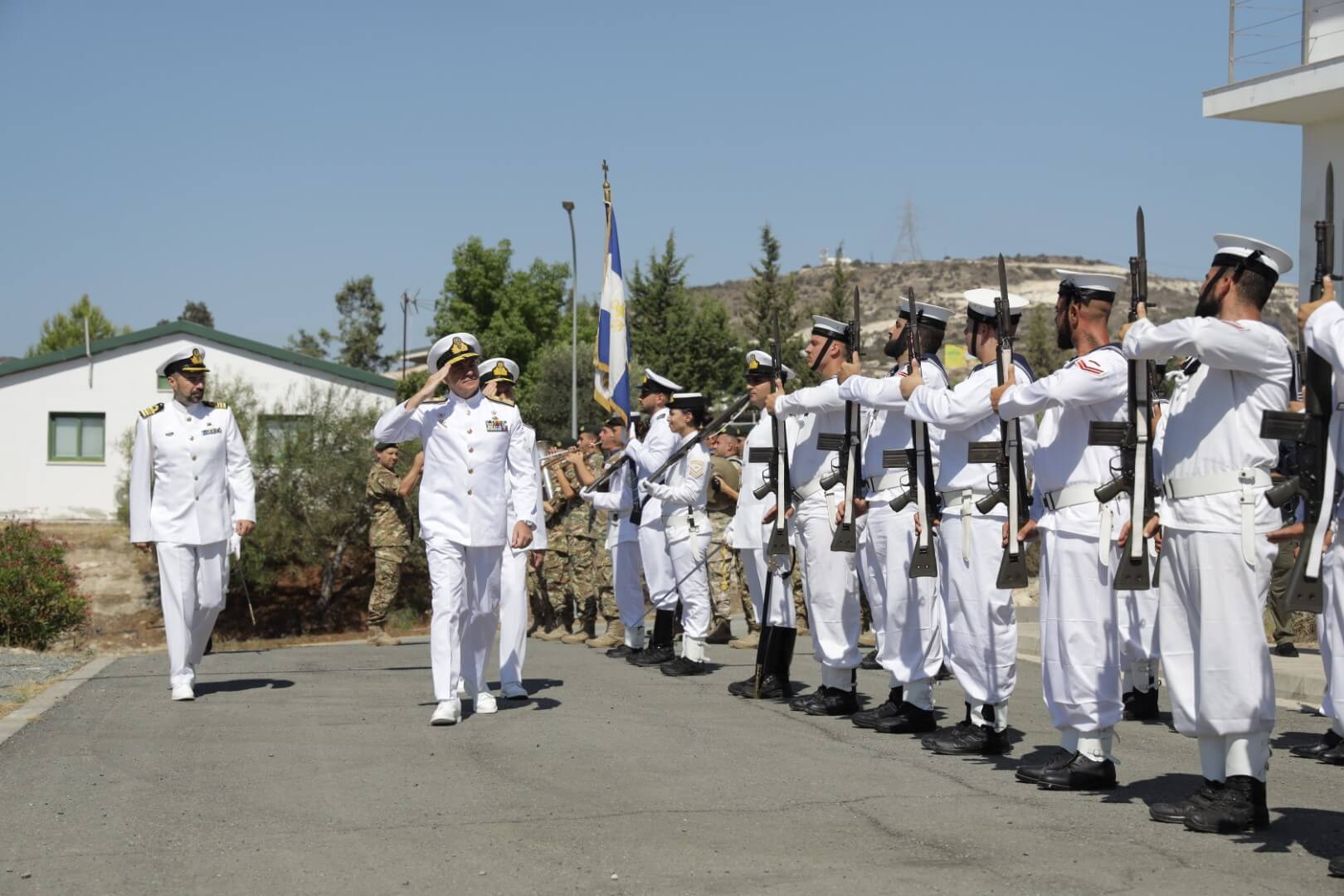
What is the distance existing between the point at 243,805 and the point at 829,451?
4.63 m

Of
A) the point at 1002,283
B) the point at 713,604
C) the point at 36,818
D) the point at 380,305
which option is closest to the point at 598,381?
the point at 713,604

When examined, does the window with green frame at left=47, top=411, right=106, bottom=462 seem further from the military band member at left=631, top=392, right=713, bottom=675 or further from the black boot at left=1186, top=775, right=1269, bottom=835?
the black boot at left=1186, top=775, right=1269, bottom=835

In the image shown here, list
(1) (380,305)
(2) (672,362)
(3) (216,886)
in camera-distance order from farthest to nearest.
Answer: (1) (380,305) < (2) (672,362) < (3) (216,886)

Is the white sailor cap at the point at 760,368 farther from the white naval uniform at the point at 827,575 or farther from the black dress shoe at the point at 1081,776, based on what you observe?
the black dress shoe at the point at 1081,776

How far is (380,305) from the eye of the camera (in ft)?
312

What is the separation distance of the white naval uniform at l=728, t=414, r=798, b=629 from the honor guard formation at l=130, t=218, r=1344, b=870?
0.03m

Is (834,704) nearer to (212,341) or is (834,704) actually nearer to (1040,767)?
(1040,767)

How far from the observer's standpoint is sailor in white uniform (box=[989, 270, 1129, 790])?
6.98 meters

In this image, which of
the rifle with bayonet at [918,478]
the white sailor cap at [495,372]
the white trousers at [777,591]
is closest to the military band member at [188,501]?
the white sailor cap at [495,372]

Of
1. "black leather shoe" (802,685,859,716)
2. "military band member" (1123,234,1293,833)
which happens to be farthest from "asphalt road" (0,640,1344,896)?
"military band member" (1123,234,1293,833)

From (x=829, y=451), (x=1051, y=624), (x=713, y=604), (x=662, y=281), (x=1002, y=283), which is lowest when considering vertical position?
(x=713, y=604)

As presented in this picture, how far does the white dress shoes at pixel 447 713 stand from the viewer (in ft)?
30.3

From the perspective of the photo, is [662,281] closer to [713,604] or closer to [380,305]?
[380,305]

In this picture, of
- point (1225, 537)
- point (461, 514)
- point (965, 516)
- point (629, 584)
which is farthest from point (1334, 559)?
point (629, 584)
